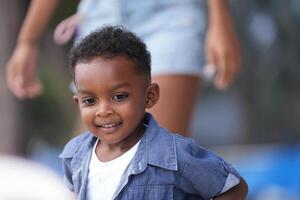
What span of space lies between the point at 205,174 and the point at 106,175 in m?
0.32

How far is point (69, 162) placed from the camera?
9.55 ft

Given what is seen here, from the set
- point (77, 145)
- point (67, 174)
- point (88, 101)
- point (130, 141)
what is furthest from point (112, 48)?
point (67, 174)

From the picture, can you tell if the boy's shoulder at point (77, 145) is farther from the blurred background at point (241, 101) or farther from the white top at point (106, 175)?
the blurred background at point (241, 101)

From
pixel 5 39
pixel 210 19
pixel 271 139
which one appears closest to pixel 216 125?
pixel 271 139

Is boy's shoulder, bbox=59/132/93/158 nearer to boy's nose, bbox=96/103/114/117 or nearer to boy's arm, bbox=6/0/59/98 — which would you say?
boy's nose, bbox=96/103/114/117

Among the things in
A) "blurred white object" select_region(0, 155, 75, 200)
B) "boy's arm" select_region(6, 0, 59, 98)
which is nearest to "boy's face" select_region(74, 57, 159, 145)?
"boy's arm" select_region(6, 0, 59, 98)

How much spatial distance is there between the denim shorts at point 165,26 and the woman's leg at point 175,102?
0.03m

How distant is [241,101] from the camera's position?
10.2 metres

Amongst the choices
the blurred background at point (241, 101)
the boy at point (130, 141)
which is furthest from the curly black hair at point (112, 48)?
the blurred background at point (241, 101)

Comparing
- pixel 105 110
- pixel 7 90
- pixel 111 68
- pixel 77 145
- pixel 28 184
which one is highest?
pixel 111 68

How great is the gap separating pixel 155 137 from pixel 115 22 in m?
0.96

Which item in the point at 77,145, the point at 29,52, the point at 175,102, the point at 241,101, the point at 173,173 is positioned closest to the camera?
the point at 173,173

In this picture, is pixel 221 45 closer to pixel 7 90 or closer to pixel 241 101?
pixel 7 90

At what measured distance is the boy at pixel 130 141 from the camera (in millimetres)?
2596
